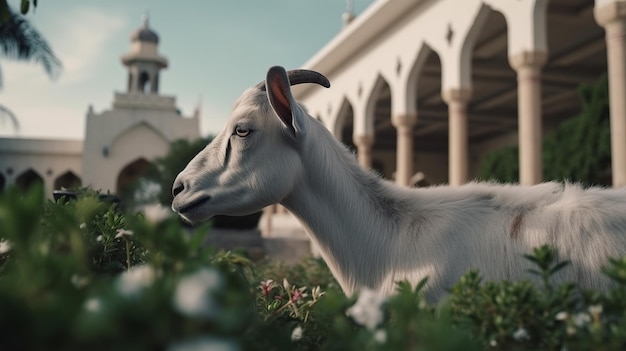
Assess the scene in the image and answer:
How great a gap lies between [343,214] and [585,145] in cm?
1072

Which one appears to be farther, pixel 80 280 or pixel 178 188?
pixel 178 188

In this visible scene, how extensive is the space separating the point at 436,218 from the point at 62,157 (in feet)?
113

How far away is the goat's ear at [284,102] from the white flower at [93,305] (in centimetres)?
122

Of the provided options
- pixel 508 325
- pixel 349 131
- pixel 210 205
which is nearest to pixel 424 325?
pixel 508 325

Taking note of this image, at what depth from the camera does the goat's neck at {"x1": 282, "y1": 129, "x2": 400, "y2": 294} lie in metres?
1.84

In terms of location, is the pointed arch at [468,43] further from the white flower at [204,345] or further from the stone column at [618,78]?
the white flower at [204,345]

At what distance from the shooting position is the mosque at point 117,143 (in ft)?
100.0

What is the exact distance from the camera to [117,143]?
30.8 m

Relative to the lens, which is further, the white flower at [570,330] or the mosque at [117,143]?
the mosque at [117,143]

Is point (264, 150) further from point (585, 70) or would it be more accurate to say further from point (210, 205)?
point (585, 70)

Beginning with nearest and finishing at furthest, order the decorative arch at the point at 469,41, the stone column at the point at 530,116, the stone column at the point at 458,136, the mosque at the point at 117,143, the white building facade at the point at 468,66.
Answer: the white building facade at the point at 468,66 < the stone column at the point at 530,116 < the decorative arch at the point at 469,41 < the stone column at the point at 458,136 < the mosque at the point at 117,143

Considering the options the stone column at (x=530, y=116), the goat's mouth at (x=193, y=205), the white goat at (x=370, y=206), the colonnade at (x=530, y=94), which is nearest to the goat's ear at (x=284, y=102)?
the white goat at (x=370, y=206)

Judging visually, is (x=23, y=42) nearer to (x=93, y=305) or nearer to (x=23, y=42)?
(x=23, y=42)

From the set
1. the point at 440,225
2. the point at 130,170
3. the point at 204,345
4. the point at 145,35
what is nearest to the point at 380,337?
the point at 204,345
